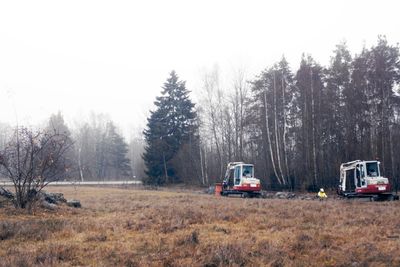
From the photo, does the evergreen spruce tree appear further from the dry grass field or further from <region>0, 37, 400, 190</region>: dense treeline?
the dry grass field

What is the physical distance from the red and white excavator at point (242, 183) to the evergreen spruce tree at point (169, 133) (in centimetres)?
1774

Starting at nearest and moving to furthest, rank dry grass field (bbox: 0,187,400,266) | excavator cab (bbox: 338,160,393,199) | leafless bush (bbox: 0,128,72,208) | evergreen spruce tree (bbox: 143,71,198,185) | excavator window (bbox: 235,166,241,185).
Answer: dry grass field (bbox: 0,187,400,266) → leafless bush (bbox: 0,128,72,208) → excavator cab (bbox: 338,160,393,199) → excavator window (bbox: 235,166,241,185) → evergreen spruce tree (bbox: 143,71,198,185)

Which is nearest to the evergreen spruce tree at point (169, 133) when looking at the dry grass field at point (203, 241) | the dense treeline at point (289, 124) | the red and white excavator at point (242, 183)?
the dense treeline at point (289, 124)

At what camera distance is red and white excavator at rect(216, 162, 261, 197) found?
98.7ft

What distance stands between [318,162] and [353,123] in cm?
483

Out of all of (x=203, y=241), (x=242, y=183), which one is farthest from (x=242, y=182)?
(x=203, y=241)

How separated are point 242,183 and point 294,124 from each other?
50.3 feet

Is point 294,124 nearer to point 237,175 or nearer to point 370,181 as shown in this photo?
point 237,175

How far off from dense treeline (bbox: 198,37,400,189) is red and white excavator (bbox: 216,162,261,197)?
6.87m

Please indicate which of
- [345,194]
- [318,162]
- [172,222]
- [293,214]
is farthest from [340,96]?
[172,222]

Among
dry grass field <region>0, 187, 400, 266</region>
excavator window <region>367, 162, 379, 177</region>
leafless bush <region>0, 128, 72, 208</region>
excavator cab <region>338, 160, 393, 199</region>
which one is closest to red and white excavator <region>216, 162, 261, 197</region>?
excavator cab <region>338, 160, 393, 199</region>

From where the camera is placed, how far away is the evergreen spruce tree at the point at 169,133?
5063 cm

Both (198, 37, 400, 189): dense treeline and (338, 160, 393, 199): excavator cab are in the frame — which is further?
(198, 37, 400, 189): dense treeline

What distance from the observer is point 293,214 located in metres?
14.5
